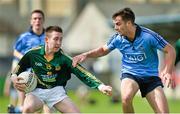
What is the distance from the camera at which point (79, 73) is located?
12719 mm

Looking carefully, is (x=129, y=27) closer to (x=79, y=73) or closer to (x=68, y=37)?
(x=79, y=73)

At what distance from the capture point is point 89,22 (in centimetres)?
5638

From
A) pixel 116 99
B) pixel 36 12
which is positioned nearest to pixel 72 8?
pixel 116 99

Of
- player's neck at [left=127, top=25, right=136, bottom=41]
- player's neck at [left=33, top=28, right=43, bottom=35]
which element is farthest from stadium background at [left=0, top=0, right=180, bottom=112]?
player's neck at [left=127, top=25, right=136, bottom=41]

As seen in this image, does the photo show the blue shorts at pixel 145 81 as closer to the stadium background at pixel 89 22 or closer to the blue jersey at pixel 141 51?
the blue jersey at pixel 141 51

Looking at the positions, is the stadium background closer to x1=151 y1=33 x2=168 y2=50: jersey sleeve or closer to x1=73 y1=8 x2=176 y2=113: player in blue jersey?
x1=73 y1=8 x2=176 y2=113: player in blue jersey

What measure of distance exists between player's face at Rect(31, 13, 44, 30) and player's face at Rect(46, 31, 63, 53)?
324 centimetres

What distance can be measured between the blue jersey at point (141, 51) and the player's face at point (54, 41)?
1.19 m

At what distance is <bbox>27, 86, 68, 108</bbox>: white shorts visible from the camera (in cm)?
1296

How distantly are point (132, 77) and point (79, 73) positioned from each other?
1127 mm

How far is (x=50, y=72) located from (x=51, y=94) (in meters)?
0.37

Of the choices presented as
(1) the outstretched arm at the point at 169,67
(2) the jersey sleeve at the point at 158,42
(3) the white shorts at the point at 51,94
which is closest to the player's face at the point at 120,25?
(2) the jersey sleeve at the point at 158,42

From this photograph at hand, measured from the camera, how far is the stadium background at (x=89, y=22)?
137 ft

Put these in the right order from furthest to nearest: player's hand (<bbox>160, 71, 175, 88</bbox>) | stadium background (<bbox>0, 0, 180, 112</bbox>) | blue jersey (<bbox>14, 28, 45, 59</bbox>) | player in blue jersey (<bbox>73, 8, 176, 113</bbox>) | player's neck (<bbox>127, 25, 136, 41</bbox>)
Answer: stadium background (<bbox>0, 0, 180, 112</bbox>) < blue jersey (<bbox>14, 28, 45, 59</bbox>) < player's neck (<bbox>127, 25, 136, 41</bbox>) < player in blue jersey (<bbox>73, 8, 176, 113</bbox>) < player's hand (<bbox>160, 71, 175, 88</bbox>)
